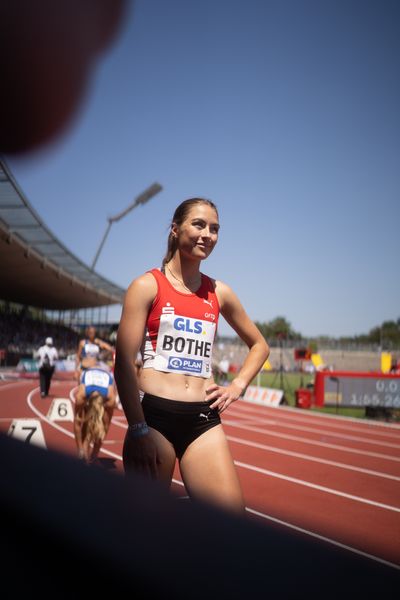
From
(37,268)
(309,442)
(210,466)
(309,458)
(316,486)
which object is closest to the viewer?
(210,466)

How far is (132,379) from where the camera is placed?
2.06 meters

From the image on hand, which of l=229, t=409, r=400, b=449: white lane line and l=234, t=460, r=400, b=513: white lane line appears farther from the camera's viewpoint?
l=229, t=409, r=400, b=449: white lane line

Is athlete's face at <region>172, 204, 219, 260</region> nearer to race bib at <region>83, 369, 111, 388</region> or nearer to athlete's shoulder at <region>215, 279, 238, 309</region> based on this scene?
athlete's shoulder at <region>215, 279, 238, 309</region>

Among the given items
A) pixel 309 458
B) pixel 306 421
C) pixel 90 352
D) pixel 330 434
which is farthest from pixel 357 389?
pixel 90 352

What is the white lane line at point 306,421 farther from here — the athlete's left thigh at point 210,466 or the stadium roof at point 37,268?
the athlete's left thigh at point 210,466

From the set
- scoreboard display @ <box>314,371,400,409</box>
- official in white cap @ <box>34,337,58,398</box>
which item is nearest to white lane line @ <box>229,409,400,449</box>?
scoreboard display @ <box>314,371,400,409</box>

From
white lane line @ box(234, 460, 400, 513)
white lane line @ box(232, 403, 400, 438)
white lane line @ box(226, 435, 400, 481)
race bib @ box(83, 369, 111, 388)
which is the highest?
race bib @ box(83, 369, 111, 388)

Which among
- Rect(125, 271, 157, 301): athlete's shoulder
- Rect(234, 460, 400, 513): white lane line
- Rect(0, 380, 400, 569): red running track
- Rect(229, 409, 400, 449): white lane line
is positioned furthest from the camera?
Rect(229, 409, 400, 449): white lane line

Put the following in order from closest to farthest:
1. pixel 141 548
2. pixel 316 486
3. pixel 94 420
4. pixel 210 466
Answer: pixel 141 548 → pixel 210 466 → pixel 316 486 → pixel 94 420

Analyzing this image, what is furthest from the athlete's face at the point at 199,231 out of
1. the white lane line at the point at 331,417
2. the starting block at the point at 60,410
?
the white lane line at the point at 331,417

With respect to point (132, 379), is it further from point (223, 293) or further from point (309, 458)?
point (309, 458)

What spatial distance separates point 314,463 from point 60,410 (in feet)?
17.7

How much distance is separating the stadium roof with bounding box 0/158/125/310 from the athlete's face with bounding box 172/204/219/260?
12923 mm

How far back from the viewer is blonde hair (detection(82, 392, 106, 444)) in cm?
660
